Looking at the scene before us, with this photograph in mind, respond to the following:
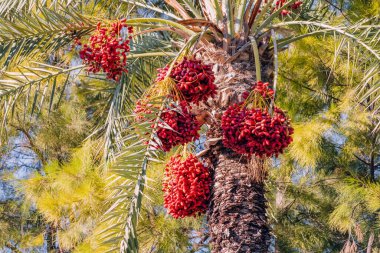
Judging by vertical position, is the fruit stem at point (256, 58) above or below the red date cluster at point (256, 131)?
above

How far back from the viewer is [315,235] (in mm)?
7000

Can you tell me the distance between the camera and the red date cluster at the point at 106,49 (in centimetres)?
312

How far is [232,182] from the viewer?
3252 millimetres

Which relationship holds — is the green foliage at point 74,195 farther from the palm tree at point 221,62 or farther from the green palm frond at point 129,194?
the green palm frond at point 129,194

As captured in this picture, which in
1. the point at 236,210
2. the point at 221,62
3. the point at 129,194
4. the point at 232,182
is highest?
the point at 221,62

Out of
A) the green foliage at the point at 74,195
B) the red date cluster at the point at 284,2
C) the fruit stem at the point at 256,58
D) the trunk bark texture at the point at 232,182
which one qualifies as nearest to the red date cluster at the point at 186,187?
the trunk bark texture at the point at 232,182

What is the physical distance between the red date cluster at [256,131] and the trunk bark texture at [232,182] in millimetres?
324

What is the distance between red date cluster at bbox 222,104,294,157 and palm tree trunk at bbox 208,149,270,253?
0.34 meters

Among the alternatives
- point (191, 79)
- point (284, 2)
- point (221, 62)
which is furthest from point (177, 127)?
point (284, 2)

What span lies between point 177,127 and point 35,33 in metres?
1.30

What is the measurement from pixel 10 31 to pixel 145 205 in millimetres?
2644

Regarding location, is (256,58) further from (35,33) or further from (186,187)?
(35,33)

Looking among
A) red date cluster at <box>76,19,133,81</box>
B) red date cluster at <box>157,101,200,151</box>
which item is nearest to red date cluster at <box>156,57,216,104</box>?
red date cluster at <box>157,101,200,151</box>

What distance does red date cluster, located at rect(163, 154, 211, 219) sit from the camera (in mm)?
3145
